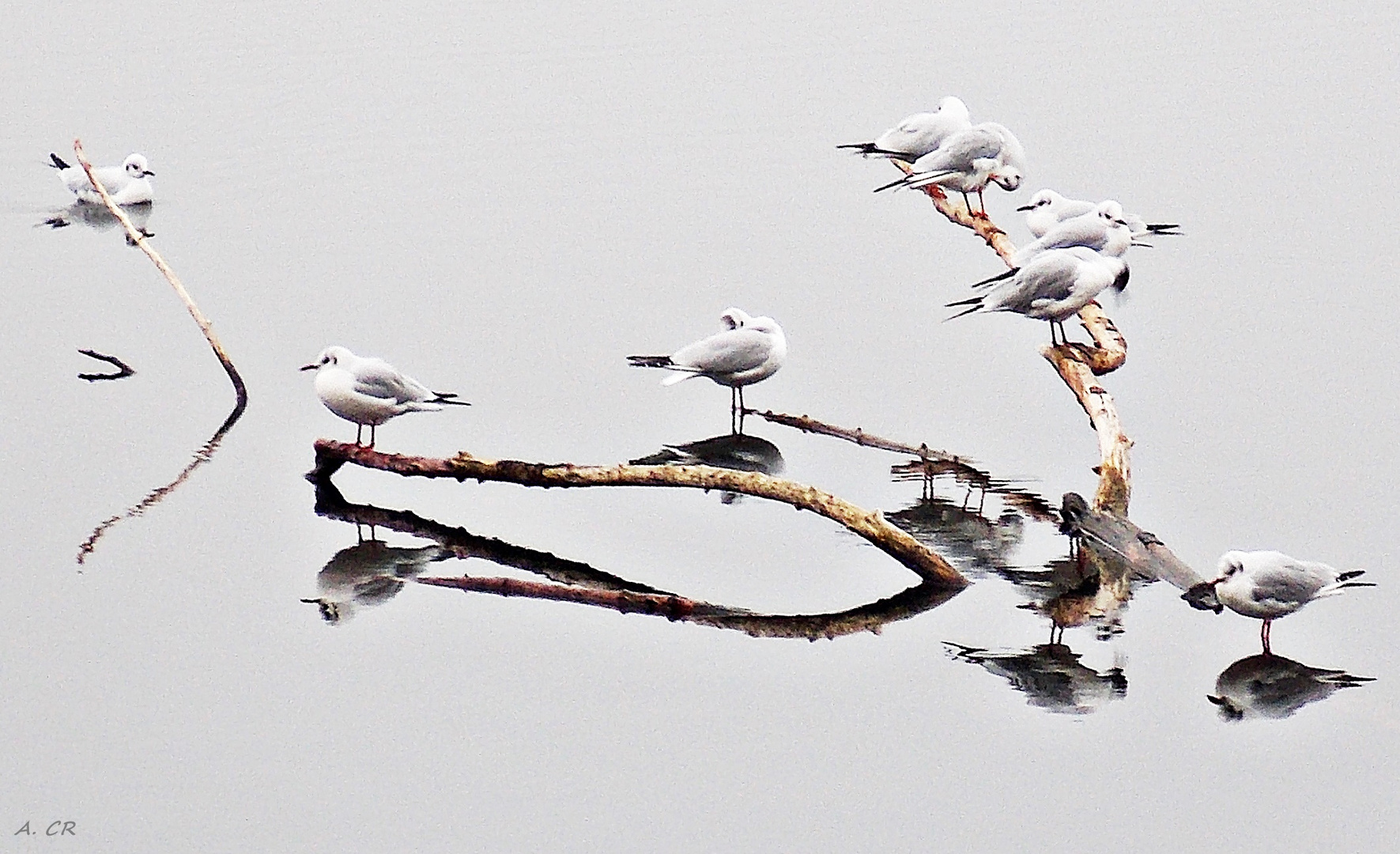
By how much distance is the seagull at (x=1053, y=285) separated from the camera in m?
6.85

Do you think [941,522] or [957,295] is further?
[957,295]

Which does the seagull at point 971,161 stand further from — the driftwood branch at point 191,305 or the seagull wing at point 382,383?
the driftwood branch at point 191,305

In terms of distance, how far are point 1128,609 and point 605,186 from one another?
6.50 meters

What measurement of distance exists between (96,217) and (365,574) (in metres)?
5.51

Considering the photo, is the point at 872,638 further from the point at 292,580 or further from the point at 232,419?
the point at 232,419

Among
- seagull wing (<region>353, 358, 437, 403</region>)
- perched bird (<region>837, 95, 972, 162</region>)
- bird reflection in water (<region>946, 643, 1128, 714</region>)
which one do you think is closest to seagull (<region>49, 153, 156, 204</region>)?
perched bird (<region>837, 95, 972, 162</region>)

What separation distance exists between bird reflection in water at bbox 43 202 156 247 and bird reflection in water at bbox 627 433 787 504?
4.66 meters

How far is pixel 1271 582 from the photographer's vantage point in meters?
5.17

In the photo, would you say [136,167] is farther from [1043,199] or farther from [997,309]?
[997,309]

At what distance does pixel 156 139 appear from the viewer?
Answer: 1248 centimetres

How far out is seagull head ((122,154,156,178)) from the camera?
10.8 m

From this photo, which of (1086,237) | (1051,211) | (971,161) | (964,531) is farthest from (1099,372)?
(971,161)

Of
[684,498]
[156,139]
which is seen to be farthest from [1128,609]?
[156,139]

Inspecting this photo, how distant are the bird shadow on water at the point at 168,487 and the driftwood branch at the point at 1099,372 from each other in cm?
331
